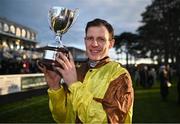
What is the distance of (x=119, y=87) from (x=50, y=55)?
19.5 inches

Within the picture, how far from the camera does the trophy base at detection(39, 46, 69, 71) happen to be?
307cm

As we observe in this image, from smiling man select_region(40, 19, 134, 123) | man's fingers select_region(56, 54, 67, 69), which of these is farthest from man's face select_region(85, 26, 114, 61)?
man's fingers select_region(56, 54, 67, 69)

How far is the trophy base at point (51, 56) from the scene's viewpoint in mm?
3069

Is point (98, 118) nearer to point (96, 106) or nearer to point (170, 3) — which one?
point (96, 106)

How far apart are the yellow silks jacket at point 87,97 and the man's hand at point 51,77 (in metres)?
0.05

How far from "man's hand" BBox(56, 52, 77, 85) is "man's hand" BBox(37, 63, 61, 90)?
0.49ft

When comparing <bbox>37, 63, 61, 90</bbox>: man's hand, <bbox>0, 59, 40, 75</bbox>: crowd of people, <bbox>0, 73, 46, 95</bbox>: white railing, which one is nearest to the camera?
<bbox>37, 63, 61, 90</bbox>: man's hand

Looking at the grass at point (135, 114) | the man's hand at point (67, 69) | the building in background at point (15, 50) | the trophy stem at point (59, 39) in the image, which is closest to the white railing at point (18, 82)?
the grass at point (135, 114)

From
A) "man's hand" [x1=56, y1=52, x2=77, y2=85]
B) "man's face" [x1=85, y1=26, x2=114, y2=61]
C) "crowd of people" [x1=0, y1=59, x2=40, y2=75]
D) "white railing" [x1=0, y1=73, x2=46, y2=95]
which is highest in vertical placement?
"man's face" [x1=85, y1=26, x2=114, y2=61]

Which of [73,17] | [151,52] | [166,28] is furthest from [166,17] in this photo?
[73,17]

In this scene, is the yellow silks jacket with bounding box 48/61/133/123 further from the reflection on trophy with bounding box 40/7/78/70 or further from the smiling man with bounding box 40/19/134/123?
the reflection on trophy with bounding box 40/7/78/70

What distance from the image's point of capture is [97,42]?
3252 mm

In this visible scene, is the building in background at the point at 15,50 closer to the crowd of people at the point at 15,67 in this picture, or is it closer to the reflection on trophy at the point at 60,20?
the crowd of people at the point at 15,67

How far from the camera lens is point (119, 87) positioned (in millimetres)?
3123
